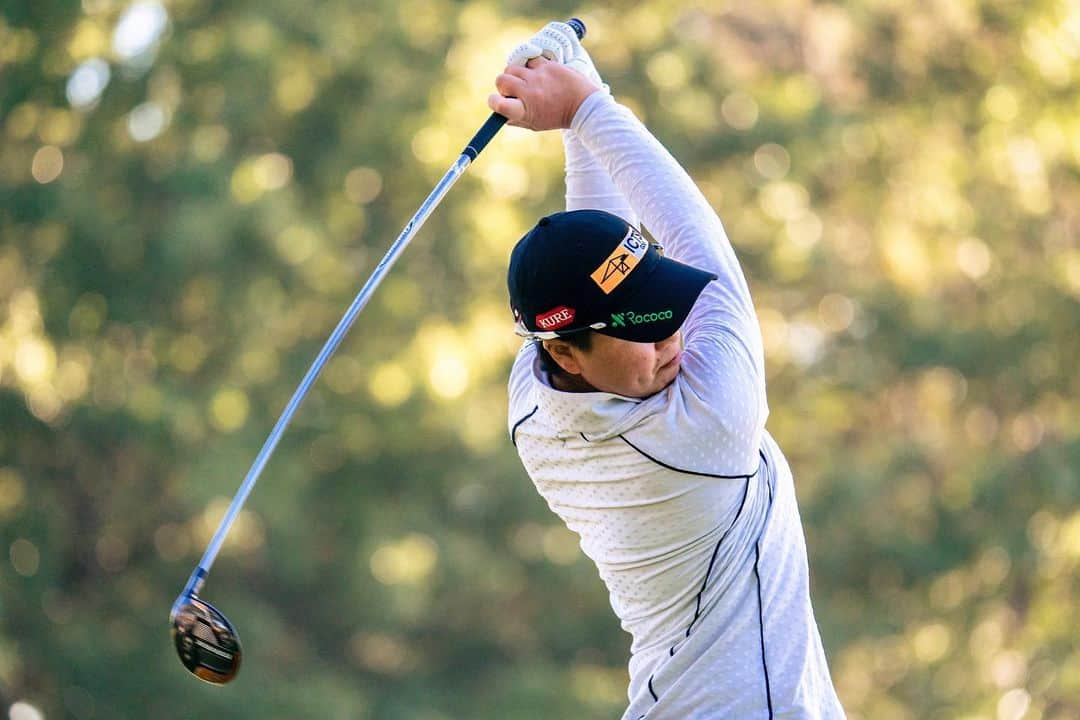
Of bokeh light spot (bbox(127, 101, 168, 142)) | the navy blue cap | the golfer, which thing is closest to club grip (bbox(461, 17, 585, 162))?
the golfer

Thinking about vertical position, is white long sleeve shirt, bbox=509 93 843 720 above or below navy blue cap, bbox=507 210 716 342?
below

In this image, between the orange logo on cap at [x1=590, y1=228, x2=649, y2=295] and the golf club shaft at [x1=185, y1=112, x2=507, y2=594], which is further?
the golf club shaft at [x1=185, y1=112, x2=507, y2=594]

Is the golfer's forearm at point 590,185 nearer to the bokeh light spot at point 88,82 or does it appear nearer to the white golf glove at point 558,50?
the white golf glove at point 558,50

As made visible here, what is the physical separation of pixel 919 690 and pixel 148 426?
531 cm

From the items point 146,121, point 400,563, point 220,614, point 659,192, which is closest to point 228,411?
point 400,563

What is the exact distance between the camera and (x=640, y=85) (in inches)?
411

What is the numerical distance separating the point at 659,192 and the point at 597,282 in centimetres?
27

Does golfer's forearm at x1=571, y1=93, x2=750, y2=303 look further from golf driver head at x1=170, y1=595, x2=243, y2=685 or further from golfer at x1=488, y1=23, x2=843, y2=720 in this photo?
golf driver head at x1=170, y1=595, x2=243, y2=685

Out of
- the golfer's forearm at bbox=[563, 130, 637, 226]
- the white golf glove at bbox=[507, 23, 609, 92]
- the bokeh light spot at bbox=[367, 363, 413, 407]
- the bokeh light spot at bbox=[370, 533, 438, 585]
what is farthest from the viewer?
the bokeh light spot at bbox=[367, 363, 413, 407]

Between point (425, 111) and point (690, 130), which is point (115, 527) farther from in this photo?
point (690, 130)

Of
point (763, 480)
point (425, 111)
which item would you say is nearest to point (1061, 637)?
point (425, 111)

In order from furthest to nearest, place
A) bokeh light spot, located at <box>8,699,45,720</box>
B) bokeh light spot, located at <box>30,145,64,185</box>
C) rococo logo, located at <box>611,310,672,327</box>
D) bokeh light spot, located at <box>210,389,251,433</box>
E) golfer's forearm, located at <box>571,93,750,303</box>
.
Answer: bokeh light spot, located at <box>30,145,64,185</box> < bokeh light spot, located at <box>210,389,251,433</box> < bokeh light spot, located at <box>8,699,45,720</box> < golfer's forearm, located at <box>571,93,750,303</box> < rococo logo, located at <box>611,310,672,327</box>

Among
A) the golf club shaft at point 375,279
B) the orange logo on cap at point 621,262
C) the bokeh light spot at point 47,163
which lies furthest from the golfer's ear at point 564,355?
the bokeh light spot at point 47,163

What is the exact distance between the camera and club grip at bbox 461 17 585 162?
2.54m
